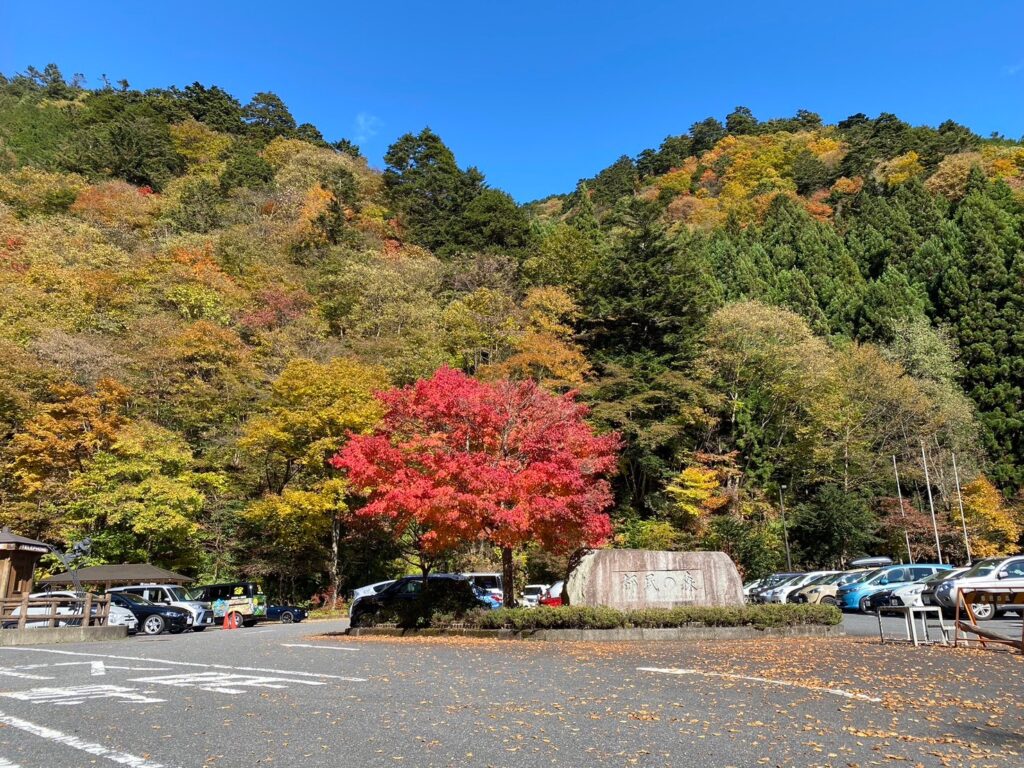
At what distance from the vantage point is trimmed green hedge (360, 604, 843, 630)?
1361 cm

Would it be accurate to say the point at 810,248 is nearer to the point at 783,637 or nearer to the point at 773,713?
the point at 783,637

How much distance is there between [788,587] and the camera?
22.9m

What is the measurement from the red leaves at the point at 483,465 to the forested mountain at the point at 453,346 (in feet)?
34.9

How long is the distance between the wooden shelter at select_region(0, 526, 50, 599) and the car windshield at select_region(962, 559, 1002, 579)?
26320mm

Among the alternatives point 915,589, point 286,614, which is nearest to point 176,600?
point 286,614

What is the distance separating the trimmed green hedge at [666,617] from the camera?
44.7 ft

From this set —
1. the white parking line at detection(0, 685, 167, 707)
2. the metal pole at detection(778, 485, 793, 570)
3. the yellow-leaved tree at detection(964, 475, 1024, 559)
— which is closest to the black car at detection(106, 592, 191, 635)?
the white parking line at detection(0, 685, 167, 707)

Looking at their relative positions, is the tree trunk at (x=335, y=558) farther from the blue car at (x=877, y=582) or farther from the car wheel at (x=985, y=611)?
the car wheel at (x=985, y=611)

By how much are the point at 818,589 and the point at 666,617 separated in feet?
34.4

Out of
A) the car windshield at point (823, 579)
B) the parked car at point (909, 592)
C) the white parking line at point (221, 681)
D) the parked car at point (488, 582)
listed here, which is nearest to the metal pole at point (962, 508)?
the car windshield at point (823, 579)

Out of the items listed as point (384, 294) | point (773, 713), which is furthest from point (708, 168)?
point (773, 713)

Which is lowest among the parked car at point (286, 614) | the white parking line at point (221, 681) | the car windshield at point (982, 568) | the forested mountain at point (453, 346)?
the parked car at point (286, 614)

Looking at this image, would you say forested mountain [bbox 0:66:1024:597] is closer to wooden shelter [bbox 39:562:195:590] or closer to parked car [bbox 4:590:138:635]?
wooden shelter [bbox 39:562:195:590]

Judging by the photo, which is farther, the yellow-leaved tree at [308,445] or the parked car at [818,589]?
the yellow-leaved tree at [308,445]
